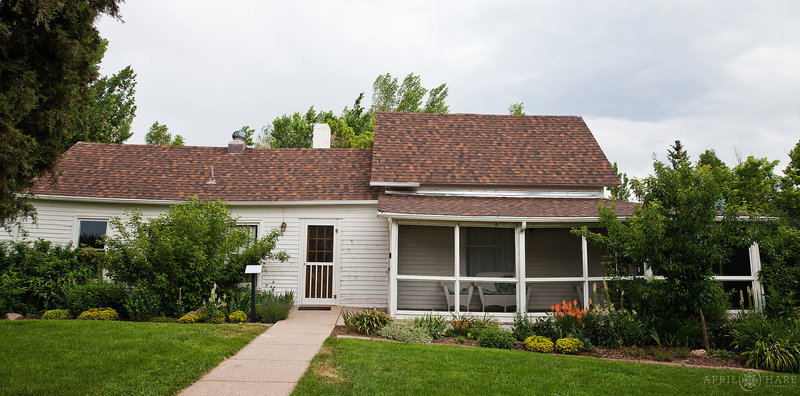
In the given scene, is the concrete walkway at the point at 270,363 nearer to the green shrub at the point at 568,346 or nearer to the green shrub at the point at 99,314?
the green shrub at the point at 99,314

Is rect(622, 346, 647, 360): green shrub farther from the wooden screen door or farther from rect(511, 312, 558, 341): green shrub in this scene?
the wooden screen door

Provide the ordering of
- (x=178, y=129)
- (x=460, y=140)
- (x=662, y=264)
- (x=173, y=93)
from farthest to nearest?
1. (x=178, y=129)
2. (x=173, y=93)
3. (x=460, y=140)
4. (x=662, y=264)

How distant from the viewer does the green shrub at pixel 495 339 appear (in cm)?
873

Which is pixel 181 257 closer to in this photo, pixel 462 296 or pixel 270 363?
pixel 270 363

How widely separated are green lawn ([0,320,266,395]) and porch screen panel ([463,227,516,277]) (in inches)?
241

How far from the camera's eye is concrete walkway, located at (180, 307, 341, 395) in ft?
19.1

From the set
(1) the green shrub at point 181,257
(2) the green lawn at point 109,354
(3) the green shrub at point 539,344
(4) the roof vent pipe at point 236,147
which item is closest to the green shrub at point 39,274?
(1) the green shrub at point 181,257

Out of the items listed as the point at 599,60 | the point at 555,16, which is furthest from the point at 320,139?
the point at 599,60

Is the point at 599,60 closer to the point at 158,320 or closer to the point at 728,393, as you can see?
the point at 728,393

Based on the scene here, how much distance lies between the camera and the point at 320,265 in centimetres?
1312

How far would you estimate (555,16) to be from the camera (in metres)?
14.3

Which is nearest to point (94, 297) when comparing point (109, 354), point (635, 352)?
point (109, 354)

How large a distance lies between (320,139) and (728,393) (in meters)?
14.5

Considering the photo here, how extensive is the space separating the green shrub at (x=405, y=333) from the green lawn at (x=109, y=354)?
97.0 inches
